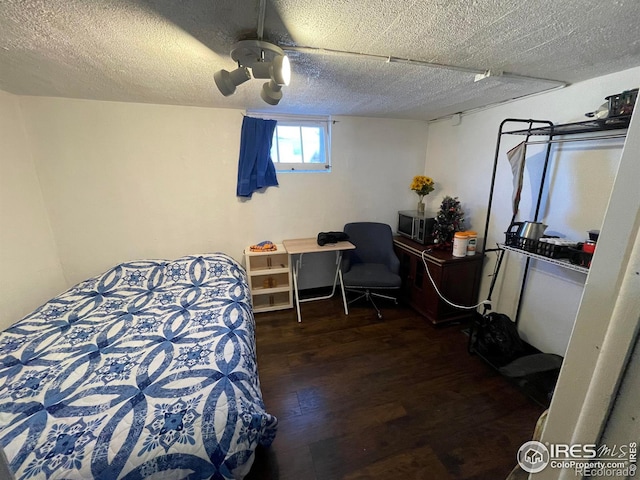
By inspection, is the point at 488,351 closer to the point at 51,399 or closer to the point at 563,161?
the point at 563,161

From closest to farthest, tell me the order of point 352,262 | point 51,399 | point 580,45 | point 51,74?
point 51,399
point 580,45
point 51,74
point 352,262

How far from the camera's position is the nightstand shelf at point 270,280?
2.80m

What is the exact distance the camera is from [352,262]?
310cm

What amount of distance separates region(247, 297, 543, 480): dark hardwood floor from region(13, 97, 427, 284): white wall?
1.29 metres

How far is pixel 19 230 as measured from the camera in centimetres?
211

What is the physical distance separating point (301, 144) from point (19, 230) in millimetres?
2636

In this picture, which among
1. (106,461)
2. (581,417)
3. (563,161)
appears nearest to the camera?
(581,417)

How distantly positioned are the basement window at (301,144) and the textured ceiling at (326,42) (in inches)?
32.9

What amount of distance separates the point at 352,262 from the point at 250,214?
132 centimetres

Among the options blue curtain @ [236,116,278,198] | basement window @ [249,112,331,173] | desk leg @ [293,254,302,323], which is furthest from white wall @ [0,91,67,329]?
desk leg @ [293,254,302,323]

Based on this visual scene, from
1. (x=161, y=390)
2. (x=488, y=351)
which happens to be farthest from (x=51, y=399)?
(x=488, y=351)

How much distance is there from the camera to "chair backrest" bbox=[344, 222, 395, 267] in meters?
3.12

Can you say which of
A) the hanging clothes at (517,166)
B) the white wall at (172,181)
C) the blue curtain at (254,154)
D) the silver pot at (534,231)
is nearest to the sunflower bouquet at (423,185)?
the white wall at (172,181)

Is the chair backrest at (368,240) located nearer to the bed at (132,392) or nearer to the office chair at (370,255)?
the office chair at (370,255)
